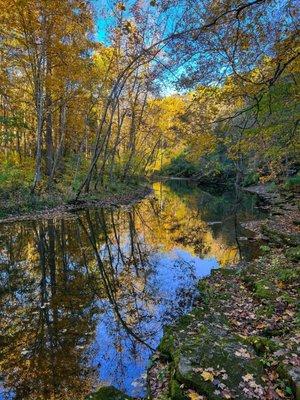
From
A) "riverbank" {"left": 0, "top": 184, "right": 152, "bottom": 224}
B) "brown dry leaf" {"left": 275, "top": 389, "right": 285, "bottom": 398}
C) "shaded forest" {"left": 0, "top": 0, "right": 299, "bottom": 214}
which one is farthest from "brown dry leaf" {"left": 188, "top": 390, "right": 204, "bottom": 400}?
"riverbank" {"left": 0, "top": 184, "right": 152, "bottom": 224}

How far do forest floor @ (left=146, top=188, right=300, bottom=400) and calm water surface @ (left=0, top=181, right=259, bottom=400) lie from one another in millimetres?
540

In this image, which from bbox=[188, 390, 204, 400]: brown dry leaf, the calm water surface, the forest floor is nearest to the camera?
bbox=[188, 390, 204, 400]: brown dry leaf

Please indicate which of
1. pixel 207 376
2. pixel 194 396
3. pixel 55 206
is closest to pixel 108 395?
pixel 194 396

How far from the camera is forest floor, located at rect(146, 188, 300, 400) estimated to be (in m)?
4.15

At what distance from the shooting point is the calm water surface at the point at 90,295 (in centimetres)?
510

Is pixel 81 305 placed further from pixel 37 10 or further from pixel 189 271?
pixel 37 10

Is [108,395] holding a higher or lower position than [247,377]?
lower

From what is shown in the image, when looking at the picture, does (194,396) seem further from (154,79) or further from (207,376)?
(154,79)

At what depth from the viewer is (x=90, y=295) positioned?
316 inches

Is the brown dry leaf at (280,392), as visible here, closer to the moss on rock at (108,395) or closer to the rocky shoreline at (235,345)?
the rocky shoreline at (235,345)

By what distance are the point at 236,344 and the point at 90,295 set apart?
4.06m

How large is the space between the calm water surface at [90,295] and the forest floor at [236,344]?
54 cm

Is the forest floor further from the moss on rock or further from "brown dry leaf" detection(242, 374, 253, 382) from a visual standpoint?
the moss on rock

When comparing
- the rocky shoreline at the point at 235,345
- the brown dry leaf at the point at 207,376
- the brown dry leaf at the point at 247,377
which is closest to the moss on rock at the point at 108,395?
the rocky shoreline at the point at 235,345
